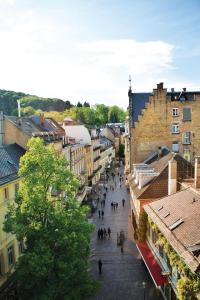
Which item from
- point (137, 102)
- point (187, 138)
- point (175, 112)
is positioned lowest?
point (187, 138)

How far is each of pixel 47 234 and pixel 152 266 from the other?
9386 mm

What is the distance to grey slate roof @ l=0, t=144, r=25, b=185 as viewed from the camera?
77.0 feet

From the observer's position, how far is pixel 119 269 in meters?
26.9

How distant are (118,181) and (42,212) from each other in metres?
54.8

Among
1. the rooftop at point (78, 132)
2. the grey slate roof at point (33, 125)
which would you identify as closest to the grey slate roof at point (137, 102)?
the grey slate roof at point (33, 125)

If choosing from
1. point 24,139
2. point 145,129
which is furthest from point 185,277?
point 145,129

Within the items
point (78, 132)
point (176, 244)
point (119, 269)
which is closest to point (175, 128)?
point (119, 269)

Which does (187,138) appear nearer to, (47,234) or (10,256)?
(10,256)

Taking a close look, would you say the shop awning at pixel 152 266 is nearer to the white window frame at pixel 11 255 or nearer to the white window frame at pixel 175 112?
the white window frame at pixel 11 255

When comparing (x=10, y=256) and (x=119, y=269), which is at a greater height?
(x=10, y=256)

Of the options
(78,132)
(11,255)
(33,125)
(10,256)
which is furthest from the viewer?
(78,132)

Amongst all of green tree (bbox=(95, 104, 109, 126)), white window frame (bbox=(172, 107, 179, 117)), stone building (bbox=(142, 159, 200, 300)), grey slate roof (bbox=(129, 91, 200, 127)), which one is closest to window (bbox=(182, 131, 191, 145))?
white window frame (bbox=(172, 107, 179, 117))

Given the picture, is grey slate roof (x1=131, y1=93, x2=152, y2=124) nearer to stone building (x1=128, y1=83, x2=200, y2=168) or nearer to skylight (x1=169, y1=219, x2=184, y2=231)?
stone building (x1=128, y1=83, x2=200, y2=168)

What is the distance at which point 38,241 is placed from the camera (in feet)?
53.5
